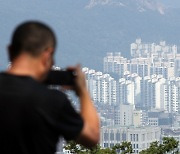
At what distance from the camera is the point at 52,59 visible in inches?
59.9

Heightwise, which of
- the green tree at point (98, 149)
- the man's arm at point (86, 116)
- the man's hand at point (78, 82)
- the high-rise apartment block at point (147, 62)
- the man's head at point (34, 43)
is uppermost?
the high-rise apartment block at point (147, 62)

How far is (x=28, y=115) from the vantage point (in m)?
1.46

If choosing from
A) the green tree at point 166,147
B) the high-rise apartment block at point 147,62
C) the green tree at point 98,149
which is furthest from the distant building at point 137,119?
the green tree at point 98,149

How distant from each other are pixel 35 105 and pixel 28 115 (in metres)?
0.02

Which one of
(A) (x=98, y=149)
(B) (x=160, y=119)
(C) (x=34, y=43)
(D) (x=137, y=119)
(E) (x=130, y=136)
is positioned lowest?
(A) (x=98, y=149)

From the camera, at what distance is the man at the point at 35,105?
1.46 m

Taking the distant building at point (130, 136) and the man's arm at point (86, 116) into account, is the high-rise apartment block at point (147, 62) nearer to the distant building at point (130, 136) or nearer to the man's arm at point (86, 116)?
the distant building at point (130, 136)

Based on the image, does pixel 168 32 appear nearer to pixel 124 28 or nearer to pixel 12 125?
pixel 124 28

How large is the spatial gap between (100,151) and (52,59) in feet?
11.6

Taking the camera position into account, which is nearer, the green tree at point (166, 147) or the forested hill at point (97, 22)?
the green tree at point (166, 147)

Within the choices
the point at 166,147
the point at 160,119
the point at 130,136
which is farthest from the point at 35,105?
the point at 160,119

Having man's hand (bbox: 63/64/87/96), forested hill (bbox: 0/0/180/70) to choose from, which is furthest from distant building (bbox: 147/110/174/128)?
man's hand (bbox: 63/64/87/96)

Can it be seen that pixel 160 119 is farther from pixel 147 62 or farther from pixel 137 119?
pixel 147 62

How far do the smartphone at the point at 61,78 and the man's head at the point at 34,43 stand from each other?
0.03 metres
